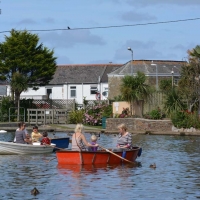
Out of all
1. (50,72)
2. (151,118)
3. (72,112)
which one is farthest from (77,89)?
(151,118)

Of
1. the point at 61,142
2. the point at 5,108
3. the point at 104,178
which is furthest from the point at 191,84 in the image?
the point at 104,178

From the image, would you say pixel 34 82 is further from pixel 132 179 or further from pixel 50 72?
pixel 132 179

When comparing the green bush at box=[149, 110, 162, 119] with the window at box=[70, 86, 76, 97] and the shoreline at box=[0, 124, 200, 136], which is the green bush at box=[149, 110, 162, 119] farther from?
the window at box=[70, 86, 76, 97]

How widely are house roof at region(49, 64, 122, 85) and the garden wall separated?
1263 inches

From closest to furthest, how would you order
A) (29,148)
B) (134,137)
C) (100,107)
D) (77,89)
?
(29,148), (134,137), (100,107), (77,89)

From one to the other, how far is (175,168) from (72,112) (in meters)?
32.4

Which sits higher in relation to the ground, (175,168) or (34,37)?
(34,37)

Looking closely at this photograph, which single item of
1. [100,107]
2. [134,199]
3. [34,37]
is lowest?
[134,199]

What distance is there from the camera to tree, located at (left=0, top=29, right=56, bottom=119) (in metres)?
66.6

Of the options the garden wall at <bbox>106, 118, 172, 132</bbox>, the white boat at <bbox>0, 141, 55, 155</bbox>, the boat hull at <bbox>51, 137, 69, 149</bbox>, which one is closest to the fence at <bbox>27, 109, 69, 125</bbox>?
the garden wall at <bbox>106, 118, 172, 132</bbox>

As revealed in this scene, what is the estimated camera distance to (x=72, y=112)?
60.9m

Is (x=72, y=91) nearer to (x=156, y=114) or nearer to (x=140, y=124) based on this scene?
(x=140, y=124)

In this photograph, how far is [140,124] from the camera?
170ft

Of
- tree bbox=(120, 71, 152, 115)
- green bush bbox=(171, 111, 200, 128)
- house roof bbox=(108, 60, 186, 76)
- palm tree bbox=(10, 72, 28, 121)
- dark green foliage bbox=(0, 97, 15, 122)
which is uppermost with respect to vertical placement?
Answer: house roof bbox=(108, 60, 186, 76)
